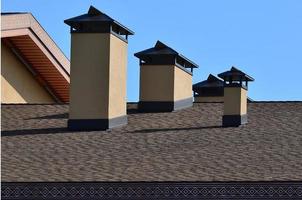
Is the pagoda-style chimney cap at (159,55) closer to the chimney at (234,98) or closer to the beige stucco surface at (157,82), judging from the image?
the beige stucco surface at (157,82)

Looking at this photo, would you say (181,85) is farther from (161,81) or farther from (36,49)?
(36,49)

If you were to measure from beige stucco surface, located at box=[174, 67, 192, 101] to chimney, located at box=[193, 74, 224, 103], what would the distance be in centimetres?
321

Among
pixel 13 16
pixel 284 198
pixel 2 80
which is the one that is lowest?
pixel 284 198

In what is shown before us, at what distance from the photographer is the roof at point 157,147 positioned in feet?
57.8

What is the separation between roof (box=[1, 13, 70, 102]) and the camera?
25.2m

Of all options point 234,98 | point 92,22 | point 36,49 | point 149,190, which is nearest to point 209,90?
point 36,49

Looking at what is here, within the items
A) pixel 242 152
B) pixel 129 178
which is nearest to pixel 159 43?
pixel 242 152

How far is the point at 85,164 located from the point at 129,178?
A: 1.44 m

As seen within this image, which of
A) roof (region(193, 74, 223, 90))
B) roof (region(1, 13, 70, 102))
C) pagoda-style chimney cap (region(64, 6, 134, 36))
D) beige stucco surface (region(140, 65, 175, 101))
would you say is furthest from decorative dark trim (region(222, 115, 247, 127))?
roof (region(193, 74, 223, 90))

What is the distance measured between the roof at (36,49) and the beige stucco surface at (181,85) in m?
3.77

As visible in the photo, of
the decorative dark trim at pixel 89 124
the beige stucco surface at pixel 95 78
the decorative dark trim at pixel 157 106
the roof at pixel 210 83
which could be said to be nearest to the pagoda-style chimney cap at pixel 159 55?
the decorative dark trim at pixel 157 106

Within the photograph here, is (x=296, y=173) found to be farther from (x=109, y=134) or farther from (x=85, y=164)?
(x=109, y=134)

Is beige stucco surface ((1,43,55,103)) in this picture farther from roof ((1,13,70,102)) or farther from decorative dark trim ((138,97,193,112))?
decorative dark trim ((138,97,193,112))

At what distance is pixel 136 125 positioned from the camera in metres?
22.2
